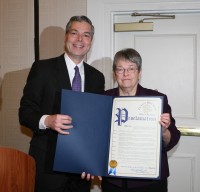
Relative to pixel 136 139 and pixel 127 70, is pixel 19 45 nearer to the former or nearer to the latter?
pixel 127 70

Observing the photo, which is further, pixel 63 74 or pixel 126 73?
pixel 63 74

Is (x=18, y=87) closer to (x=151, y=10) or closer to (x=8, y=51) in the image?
(x=8, y=51)

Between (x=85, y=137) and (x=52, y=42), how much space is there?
116cm

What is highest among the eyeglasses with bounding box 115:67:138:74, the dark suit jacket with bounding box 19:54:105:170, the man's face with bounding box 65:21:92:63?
the man's face with bounding box 65:21:92:63

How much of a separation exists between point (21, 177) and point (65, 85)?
651 millimetres

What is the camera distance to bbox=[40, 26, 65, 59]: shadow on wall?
2242 mm

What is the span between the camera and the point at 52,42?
225 cm

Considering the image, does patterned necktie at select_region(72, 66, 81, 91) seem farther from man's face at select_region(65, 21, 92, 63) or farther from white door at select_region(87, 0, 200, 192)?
white door at select_region(87, 0, 200, 192)

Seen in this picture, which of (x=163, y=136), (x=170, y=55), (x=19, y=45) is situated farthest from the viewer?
(x=19, y=45)

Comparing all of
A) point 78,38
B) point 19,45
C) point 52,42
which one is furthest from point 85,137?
point 19,45

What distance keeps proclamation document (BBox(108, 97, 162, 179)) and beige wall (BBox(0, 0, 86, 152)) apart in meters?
1.09

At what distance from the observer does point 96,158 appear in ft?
4.38

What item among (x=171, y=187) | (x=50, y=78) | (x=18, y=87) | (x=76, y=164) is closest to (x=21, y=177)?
(x=76, y=164)

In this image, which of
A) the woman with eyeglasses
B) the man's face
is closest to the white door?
the man's face
